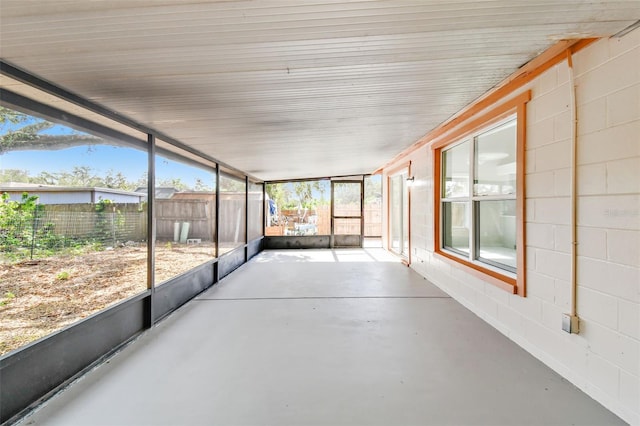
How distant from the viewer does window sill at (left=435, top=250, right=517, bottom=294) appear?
2.73 metres

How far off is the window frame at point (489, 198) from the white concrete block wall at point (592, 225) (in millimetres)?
72

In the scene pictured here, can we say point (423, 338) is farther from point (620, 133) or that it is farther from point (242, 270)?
point (242, 270)

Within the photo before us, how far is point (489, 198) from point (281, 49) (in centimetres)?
281

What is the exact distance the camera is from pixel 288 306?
3691mm

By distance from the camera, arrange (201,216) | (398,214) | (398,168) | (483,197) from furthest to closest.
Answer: (398,214), (398,168), (201,216), (483,197)

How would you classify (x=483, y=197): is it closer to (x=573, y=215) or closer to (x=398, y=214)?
(x=573, y=215)

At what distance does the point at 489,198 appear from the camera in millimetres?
3260

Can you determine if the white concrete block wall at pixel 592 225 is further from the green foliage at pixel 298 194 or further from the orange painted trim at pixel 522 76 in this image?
the green foliage at pixel 298 194

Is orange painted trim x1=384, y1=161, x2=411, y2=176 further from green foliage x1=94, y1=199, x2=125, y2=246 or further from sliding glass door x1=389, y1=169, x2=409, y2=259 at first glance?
green foliage x1=94, y1=199, x2=125, y2=246

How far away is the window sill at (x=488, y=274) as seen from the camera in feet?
8.94

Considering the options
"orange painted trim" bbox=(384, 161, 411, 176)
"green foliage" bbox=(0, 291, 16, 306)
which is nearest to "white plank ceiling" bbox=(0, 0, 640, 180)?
"green foliage" bbox=(0, 291, 16, 306)

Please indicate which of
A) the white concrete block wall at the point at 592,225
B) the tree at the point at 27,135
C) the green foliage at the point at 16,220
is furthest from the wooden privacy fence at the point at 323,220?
the green foliage at the point at 16,220

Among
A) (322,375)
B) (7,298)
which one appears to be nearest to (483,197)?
(322,375)

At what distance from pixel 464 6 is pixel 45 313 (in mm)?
3667
